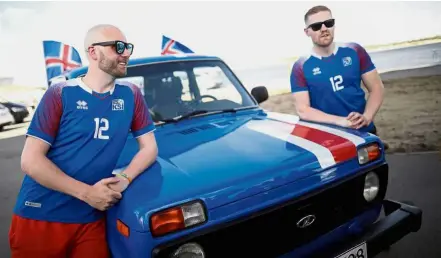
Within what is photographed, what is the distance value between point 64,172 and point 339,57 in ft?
7.64

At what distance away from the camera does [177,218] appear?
69.3 inches

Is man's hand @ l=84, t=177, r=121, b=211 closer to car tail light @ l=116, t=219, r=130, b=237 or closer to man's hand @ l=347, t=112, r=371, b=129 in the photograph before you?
car tail light @ l=116, t=219, r=130, b=237

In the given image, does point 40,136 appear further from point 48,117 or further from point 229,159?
point 229,159

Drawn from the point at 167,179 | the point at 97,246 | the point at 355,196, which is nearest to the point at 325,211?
the point at 355,196

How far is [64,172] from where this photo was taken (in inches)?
77.5

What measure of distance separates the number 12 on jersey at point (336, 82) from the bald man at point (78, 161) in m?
1.82

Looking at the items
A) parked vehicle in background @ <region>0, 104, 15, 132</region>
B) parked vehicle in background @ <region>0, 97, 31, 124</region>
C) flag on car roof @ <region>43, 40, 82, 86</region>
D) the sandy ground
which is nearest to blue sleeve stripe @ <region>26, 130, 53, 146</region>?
flag on car roof @ <region>43, 40, 82, 86</region>

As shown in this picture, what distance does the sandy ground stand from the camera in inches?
247

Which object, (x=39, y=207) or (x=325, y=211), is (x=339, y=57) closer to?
(x=325, y=211)

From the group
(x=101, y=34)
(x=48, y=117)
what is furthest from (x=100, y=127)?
(x=101, y=34)

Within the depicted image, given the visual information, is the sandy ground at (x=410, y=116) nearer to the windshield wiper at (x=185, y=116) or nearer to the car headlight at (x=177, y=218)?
the windshield wiper at (x=185, y=116)

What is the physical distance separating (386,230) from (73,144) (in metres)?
1.86

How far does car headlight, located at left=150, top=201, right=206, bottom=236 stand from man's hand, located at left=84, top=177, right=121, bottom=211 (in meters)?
0.27

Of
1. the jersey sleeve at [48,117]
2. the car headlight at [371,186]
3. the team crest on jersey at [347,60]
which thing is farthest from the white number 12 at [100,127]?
the team crest on jersey at [347,60]
